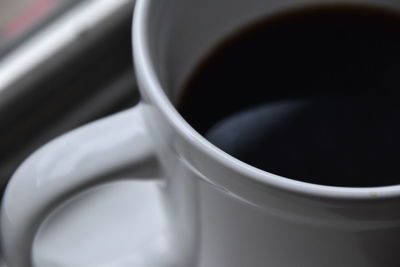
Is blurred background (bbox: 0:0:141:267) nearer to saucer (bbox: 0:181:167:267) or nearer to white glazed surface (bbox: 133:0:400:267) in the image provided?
saucer (bbox: 0:181:167:267)

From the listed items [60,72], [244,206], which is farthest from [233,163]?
[60,72]

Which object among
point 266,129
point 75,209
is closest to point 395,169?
point 266,129

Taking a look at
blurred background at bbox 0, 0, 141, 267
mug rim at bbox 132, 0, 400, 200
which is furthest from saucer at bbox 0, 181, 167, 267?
mug rim at bbox 132, 0, 400, 200

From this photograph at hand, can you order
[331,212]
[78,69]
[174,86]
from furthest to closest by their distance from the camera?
[78,69] → [174,86] → [331,212]

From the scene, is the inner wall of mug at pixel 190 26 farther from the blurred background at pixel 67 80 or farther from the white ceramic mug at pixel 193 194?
the blurred background at pixel 67 80

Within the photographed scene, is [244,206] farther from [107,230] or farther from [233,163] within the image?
[107,230]

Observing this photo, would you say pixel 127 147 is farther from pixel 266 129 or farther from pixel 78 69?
pixel 78 69
